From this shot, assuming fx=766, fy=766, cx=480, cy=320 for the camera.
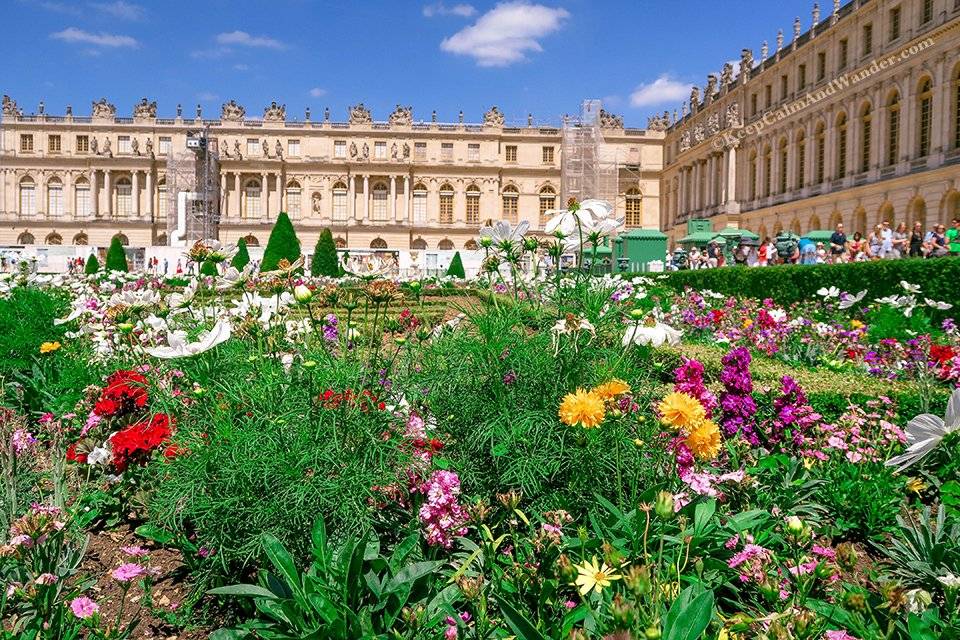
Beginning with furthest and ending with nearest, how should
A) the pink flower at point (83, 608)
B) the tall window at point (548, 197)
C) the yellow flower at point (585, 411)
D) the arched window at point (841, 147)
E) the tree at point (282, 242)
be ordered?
the tall window at point (548, 197) < the arched window at point (841, 147) < the tree at point (282, 242) < the yellow flower at point (585, 411) < the pink flower at point (83, 608)

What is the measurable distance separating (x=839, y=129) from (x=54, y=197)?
141 ft

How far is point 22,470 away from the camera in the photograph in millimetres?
3271

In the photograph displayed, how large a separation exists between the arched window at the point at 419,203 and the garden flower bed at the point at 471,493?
1756 inches

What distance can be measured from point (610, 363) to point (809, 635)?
1471mm

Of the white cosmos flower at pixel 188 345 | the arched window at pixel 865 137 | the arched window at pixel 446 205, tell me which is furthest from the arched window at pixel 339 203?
the white cosmos flower at pixel 188 345

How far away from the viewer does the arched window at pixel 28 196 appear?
4616 cm

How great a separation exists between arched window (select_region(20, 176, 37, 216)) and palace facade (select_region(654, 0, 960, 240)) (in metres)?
38.1

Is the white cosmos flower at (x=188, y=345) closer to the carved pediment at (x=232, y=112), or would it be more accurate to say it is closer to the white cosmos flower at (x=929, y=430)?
the white cosmos flower at (x=929, y=430)

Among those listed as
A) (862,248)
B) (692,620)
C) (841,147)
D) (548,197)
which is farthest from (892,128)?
(692,620)

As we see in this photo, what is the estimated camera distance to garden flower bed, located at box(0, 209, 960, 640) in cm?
189

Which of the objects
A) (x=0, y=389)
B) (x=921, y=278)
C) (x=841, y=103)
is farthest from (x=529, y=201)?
(x=0, y=389)

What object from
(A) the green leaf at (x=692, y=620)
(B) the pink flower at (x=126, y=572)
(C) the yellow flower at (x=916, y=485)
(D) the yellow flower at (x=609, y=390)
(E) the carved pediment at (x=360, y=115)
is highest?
(E) the carved pediment at (x=360, y=115)

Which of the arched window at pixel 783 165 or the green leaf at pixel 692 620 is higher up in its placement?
the arched window at pixel 783 165

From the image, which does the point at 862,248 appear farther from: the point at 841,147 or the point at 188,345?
the point at 841,147
